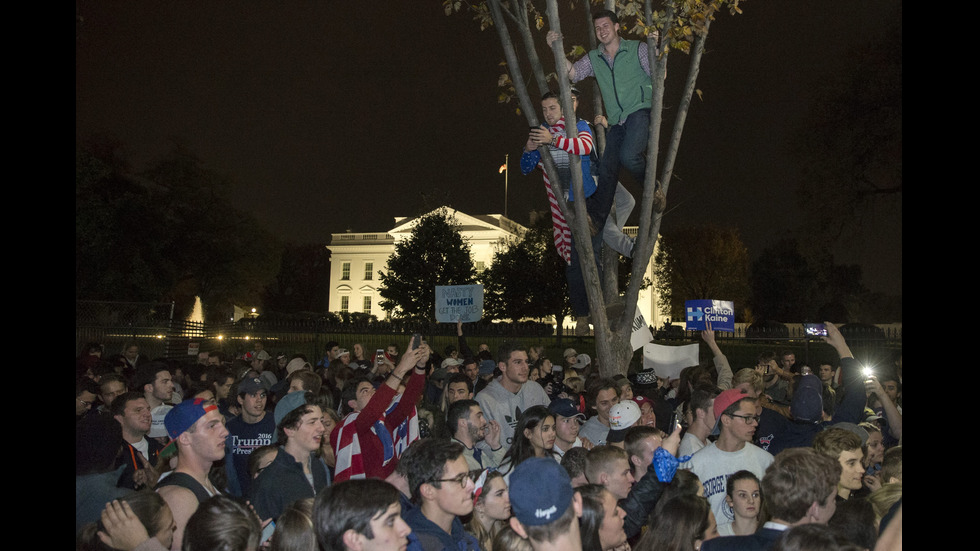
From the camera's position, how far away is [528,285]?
157 ft

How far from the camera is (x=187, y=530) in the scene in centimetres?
349

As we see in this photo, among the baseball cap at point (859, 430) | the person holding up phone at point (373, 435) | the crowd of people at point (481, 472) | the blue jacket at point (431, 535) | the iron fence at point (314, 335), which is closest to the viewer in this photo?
the crowd of people at point (481, 472)

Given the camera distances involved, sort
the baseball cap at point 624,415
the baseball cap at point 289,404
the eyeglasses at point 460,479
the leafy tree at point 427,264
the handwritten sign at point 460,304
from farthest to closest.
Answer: the leafy tree at point 427,264
the handwritten sign at point 460,304
the baseball cap at point 289,404
the baseball cap at point 624,415
the eyeglasses at point 460,479

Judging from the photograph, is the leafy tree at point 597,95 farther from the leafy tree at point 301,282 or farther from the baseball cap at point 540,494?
the leafy tree at point 301,282

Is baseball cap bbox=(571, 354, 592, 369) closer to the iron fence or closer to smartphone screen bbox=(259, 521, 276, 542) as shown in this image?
the iron fence

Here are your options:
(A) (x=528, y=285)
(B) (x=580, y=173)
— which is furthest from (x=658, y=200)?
(A) (x=528, y=285)

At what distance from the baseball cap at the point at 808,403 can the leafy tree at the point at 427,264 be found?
129 ft

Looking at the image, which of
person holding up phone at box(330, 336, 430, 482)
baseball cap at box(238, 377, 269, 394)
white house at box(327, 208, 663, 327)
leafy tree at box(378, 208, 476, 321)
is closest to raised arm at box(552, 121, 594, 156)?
person holding up phone at box(330, 336, 430, 482)

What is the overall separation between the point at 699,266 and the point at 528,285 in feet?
78.6

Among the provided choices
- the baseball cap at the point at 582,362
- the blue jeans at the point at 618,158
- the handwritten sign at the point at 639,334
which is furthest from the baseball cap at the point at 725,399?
the baseball cap at the point at 582,362

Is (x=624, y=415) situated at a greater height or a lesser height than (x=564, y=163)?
lesser

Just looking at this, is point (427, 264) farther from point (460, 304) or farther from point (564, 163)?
point (564, 163)

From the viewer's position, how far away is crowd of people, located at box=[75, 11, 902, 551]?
3.45m

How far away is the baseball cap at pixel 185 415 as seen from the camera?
468cm
